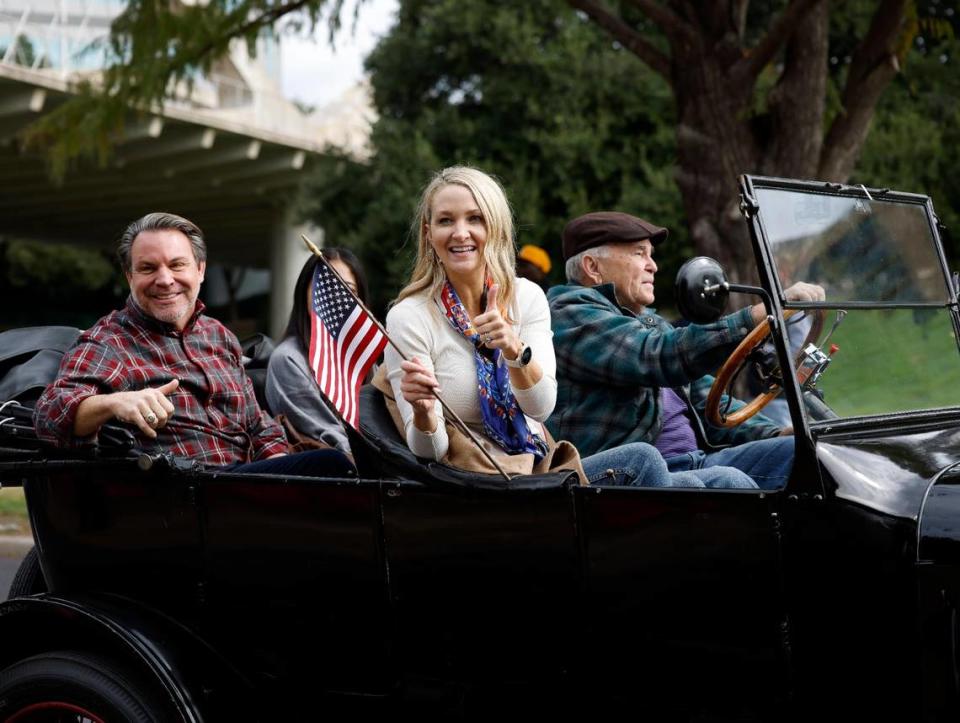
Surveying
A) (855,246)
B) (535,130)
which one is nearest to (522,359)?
(855,246)

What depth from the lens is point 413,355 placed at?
2.77 metres

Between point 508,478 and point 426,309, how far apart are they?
→ 694 mm

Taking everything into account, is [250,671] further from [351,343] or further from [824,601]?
[824,601]

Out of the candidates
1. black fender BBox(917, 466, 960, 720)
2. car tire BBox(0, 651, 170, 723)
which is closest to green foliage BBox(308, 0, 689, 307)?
car tire BBox(0, 651, 170, 723)

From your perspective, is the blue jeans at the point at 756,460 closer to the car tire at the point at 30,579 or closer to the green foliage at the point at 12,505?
the car tire at the point at 30,579

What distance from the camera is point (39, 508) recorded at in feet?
9.84

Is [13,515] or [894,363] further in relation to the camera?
[13,515]

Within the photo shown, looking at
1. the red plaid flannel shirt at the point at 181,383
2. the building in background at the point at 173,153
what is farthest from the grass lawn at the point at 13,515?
the red plaid flannel shirt at the point at 181,383

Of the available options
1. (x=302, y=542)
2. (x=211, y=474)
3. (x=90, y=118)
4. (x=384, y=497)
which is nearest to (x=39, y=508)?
(x=211, y=474)

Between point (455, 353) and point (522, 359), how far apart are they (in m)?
0.24

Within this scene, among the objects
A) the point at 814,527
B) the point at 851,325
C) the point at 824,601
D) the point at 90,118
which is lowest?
the point at 824,601

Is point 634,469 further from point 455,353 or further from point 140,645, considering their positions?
point 140,645

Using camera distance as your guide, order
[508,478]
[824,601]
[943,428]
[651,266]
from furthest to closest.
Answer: [651,266]
[943,428]
[508,478]
[824,601]

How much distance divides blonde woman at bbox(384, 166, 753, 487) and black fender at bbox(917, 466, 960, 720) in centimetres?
70
